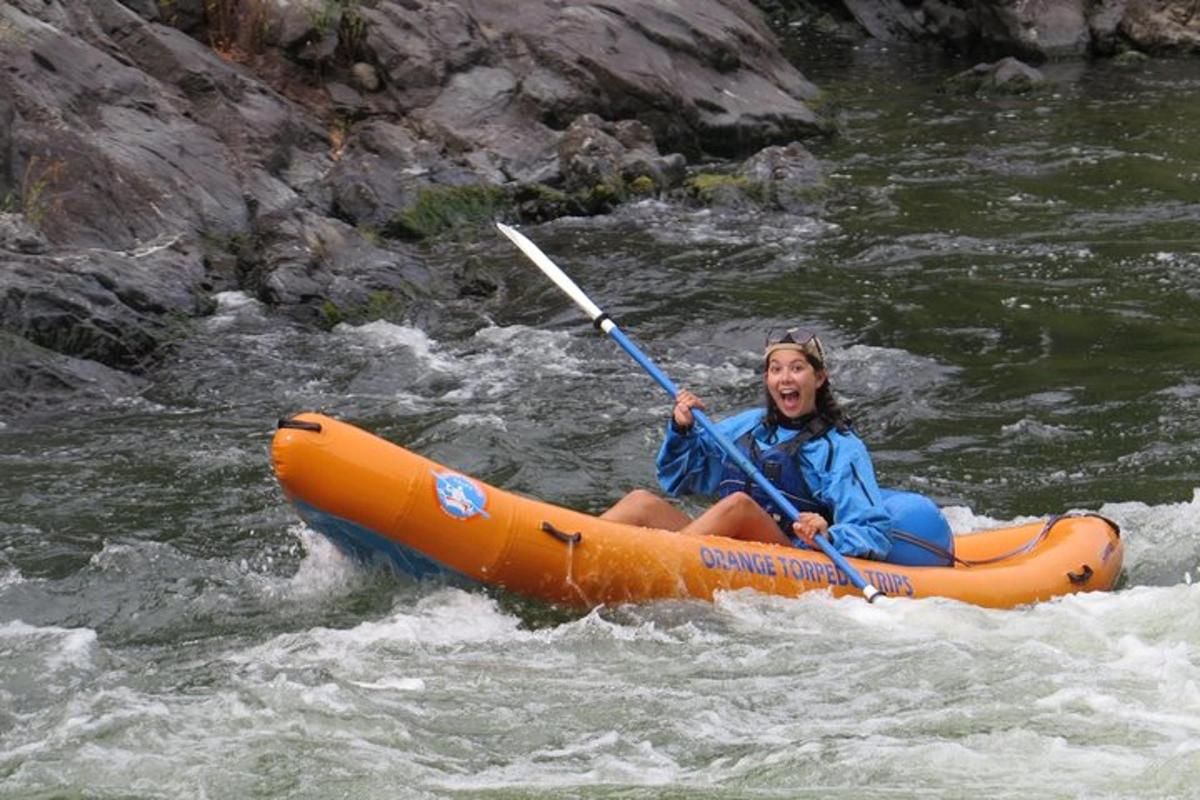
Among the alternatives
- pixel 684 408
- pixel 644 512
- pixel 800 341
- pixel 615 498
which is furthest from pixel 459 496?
pixel 615 498

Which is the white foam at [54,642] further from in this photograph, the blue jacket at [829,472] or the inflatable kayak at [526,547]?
the blue jacket at [829,472]

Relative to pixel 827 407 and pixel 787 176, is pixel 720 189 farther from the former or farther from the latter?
pixel 827 407

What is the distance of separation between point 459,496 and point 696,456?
1.36m

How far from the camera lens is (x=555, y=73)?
1437 centimetres

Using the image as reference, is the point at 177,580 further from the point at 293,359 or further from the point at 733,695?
the point at 293,359

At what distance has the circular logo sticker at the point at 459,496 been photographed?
5531mm

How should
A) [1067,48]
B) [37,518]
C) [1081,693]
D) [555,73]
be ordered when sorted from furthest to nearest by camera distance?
[1067,48] → [555,73] → [37,518] → [1081,693]

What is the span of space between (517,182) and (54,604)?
749cm

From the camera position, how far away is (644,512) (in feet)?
20.2

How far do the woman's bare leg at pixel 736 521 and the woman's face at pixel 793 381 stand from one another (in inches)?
14.9

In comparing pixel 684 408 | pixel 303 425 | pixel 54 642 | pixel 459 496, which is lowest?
pixel 54 642

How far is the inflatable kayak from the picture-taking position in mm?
5406

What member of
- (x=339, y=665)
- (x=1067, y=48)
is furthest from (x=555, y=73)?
(x=339, y=665)

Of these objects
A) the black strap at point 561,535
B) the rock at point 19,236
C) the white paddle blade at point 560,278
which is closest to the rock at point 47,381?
the rock at point 19,236
